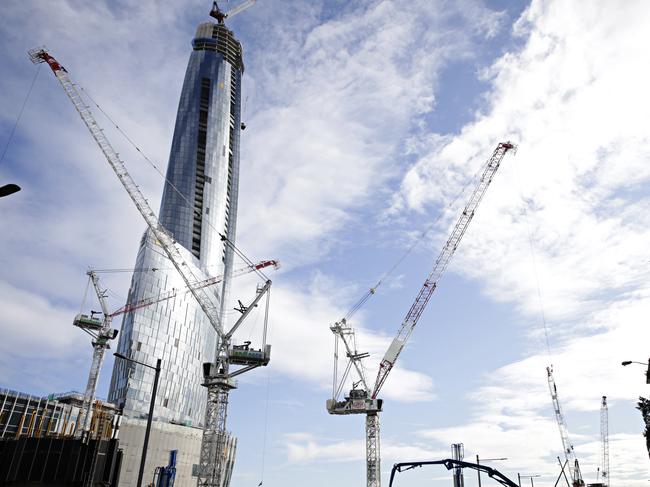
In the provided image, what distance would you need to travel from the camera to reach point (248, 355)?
110 m

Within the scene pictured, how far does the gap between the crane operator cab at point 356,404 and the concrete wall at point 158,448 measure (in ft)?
146

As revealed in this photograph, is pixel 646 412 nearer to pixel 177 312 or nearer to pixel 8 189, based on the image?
pixel 8 189

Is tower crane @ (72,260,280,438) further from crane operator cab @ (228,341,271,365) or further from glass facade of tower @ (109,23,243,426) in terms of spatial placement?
crane operator cab @ (228,341,271,365)

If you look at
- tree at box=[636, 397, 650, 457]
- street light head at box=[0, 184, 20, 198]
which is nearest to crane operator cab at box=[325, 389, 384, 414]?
tree at box=[636, 397, 650, 457]

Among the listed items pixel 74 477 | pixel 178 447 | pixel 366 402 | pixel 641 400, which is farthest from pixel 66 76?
pixel 641 400

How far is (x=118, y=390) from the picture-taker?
15388 centimetres

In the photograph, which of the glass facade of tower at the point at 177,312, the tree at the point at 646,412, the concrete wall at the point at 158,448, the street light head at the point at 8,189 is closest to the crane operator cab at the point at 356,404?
the concrete wall at the point at 158,448

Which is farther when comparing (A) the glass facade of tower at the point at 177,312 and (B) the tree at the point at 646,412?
(A) the glass facade of tower at the point at 177,312

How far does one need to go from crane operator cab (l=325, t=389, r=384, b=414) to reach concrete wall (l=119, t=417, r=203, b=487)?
146ft

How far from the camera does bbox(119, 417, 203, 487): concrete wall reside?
13238cm

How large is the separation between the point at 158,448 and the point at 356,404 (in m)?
52.9

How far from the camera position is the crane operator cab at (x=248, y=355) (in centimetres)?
10956

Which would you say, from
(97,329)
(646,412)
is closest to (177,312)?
(97,329)

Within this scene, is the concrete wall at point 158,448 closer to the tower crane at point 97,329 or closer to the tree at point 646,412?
the tower crane at point 97,329
